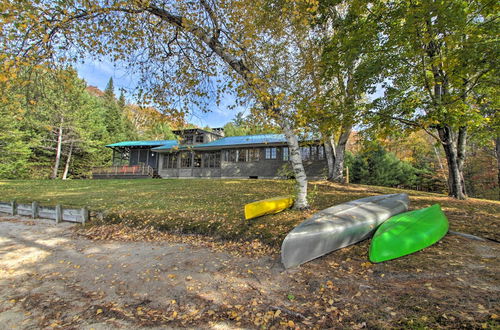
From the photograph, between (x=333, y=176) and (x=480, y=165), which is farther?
(x=480, y=165)

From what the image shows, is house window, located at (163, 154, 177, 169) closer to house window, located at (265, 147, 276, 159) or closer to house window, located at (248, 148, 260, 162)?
house window, located at (248, 148, 260, 162)

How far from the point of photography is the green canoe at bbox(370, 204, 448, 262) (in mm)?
3693

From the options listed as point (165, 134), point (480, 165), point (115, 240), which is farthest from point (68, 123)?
point (480, 165)

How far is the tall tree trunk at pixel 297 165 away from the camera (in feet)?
20.2

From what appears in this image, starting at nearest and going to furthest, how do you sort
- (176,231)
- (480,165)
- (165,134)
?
(176,231) → (480,165) → (165,134)

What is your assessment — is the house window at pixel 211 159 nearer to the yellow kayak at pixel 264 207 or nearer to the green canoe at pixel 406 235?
the yellow kayak at pixel 264 207

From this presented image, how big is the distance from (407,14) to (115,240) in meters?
9.23

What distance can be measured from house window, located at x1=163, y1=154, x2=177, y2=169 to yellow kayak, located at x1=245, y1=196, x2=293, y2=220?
56.3ft

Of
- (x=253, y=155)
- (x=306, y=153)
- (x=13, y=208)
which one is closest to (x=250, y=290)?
(x=13, y=208)

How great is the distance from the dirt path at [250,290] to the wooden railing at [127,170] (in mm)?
18250

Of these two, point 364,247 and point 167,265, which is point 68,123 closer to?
point 167,265

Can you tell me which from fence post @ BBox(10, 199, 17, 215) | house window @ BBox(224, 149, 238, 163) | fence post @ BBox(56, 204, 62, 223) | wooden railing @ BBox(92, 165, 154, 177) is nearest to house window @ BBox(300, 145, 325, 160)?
house window @ BBox(224, 149, 238, 163)

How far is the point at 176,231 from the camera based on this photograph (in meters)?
6.21

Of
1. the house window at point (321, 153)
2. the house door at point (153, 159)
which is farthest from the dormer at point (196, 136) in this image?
the house window at point (321, 153)
